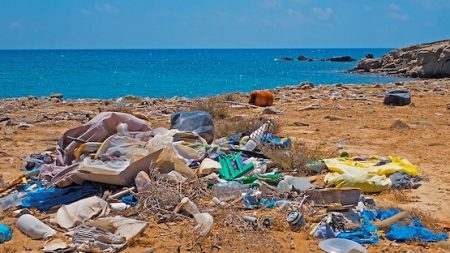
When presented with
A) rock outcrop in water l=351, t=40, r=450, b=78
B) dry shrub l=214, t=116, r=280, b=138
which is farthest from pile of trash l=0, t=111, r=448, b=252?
rock outcrop in water l=351, t=40, r=450, b=78

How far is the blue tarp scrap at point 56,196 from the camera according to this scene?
512 cm

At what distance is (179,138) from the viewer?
673 centimetres

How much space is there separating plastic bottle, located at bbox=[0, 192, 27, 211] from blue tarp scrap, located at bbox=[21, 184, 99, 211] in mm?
71

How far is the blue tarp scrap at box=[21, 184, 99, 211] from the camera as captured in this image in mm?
5117

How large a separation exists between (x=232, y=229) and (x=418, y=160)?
11.7 feet

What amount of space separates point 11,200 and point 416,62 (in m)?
34.7

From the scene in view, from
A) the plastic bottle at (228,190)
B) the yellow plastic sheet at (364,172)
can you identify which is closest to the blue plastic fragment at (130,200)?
the plastic bottle at (228,190)

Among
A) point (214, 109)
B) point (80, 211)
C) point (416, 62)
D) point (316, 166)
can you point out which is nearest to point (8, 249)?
point (80, 211)

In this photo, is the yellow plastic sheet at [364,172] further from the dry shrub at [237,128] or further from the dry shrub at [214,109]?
the dry shrub at [214,109]

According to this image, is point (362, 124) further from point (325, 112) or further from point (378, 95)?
point (378, 95)

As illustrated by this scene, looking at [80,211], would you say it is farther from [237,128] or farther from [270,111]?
[270,111]

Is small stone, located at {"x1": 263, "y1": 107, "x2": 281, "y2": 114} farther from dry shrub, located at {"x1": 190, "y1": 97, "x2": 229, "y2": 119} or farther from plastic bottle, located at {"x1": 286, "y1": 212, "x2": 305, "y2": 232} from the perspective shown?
plastic bottle, located at {"x1": 286, "y1": 212, "x2": 305, "y2": 232}

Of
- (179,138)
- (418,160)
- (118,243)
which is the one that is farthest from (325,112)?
(118,243)

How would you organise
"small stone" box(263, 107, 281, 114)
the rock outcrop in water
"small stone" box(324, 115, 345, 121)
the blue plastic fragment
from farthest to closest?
the rock outcrop in water → "small stone" box(263, 107, 281, 114) → "small stone" box(324, 115, 345, 121) → the blue plastic fragment
